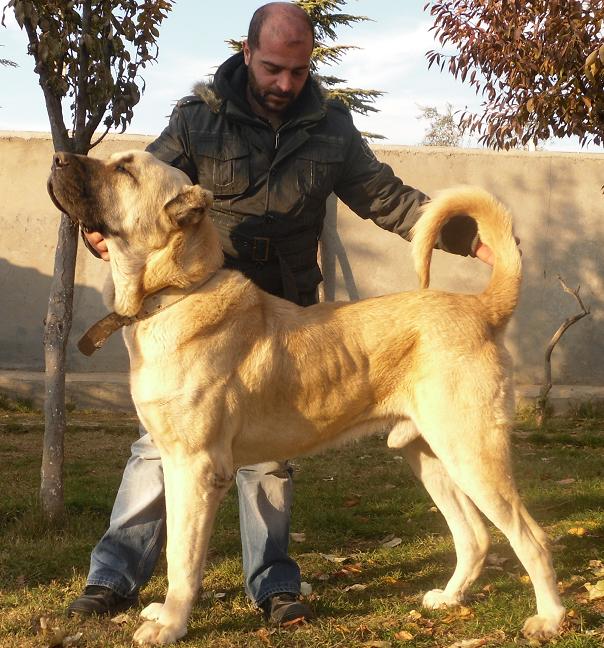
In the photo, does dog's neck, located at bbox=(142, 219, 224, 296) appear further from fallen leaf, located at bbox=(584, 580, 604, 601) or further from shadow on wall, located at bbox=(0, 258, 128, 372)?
shadow on wall, located at bbox=(0, 258, 128, 372)

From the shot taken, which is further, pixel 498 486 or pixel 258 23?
pixel 258 23

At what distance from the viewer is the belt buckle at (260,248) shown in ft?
13.1

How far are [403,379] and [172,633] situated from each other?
4.52ft

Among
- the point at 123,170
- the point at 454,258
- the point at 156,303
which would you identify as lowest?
the point at 156,303

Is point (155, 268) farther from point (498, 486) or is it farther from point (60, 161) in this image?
point (498, 486)

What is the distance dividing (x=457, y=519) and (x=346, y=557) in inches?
33.0

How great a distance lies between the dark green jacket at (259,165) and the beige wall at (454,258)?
5741mm

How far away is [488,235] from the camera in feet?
12.6

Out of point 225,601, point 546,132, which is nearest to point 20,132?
point 546,132

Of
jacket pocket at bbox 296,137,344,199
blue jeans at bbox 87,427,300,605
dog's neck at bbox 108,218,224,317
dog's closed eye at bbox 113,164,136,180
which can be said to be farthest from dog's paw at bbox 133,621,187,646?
jacket pocket at bbox 296,137,344,199

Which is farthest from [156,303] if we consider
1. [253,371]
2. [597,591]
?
[597,591]

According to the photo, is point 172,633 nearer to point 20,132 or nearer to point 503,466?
point 503,466

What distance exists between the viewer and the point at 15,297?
975 centimetres

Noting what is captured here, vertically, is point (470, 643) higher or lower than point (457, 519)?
lower
